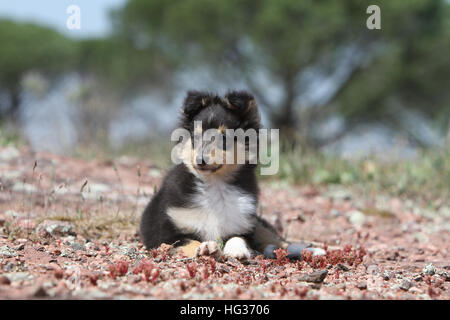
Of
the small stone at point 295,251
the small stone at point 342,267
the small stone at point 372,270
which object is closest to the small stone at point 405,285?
the small stone at point 372,270

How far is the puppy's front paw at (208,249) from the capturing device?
4.46 m

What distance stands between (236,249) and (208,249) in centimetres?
31

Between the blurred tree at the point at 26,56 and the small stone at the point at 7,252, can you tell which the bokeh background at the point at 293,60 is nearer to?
the blurred tree at the point at 26,56

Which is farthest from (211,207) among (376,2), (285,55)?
(376,2)

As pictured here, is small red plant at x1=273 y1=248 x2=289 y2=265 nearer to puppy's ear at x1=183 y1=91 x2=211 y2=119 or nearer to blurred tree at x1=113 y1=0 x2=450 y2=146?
puppy's ear at x1=183 y1=91 x2=211 y2=119

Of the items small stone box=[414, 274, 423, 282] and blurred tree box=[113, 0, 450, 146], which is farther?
blurred tree box=[113, 0, 450, 146]

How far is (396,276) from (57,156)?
314 inches

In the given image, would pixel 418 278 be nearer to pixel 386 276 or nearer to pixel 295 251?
pixel 386 276

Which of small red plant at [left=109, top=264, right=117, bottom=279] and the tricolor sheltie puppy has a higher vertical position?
the tricolor sheltie puppy

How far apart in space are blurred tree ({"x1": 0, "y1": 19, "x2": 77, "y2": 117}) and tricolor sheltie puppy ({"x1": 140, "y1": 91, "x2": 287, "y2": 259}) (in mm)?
29971

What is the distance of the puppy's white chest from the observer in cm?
496

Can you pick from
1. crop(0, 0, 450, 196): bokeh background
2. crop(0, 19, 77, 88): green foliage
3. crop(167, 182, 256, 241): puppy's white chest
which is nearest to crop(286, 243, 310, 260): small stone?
crop(167, 182, 256, 241): puppy's white chest

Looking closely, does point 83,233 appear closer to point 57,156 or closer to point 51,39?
point 57,156

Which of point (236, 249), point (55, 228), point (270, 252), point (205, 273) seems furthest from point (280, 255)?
point (55, 228)
